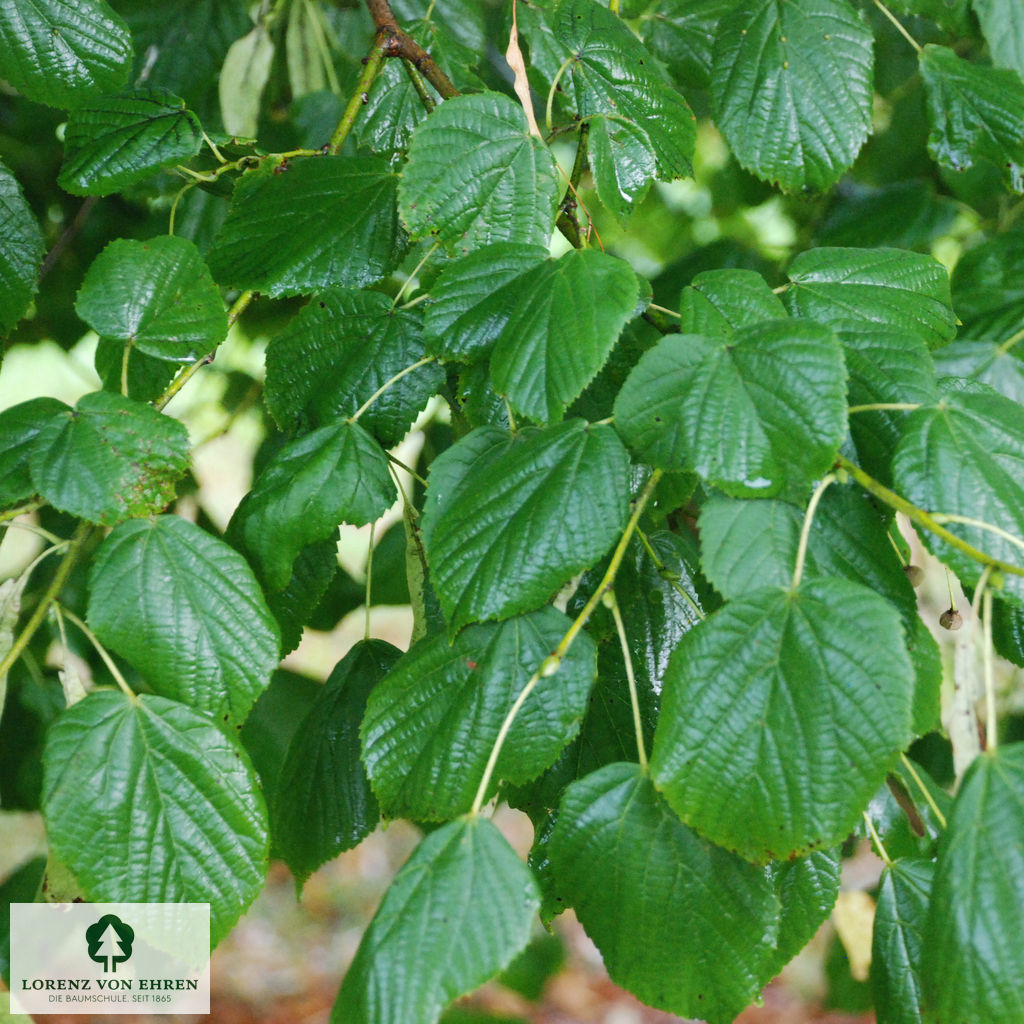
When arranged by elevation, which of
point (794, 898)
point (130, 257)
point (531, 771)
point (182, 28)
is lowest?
point (794, 898)

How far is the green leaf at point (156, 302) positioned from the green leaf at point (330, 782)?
0.31 metres

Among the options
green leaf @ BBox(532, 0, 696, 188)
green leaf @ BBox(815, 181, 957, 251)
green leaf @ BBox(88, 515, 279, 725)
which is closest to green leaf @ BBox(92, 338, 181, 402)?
green leaf @ BBox(88, 515, 279, 725)

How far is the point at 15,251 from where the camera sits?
89 centimetres

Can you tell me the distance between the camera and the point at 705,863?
1.96ft

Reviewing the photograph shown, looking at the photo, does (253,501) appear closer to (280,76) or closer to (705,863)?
(705,863)

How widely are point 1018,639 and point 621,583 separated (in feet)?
0.98

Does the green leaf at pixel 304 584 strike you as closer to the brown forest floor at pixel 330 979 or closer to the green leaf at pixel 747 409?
the green leaf at pixel 747 409

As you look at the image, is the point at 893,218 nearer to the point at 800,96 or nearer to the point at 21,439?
the point at 800,96

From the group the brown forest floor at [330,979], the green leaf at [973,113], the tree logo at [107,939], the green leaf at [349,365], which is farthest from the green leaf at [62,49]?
the brown forest floor at [330,979]

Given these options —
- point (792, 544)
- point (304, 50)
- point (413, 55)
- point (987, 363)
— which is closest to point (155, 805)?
point (792, 544)

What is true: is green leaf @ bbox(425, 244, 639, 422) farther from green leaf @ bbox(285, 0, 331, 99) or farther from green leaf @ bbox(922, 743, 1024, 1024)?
green leaf @ bbox(285, 0, 331, 99)

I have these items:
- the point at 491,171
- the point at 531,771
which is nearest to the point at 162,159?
the point at 491,171

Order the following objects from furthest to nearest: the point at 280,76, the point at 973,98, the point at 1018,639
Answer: the point at 280,76 → the point at 973,98 → the point at 1018,639

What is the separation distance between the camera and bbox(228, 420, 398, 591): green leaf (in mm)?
728
